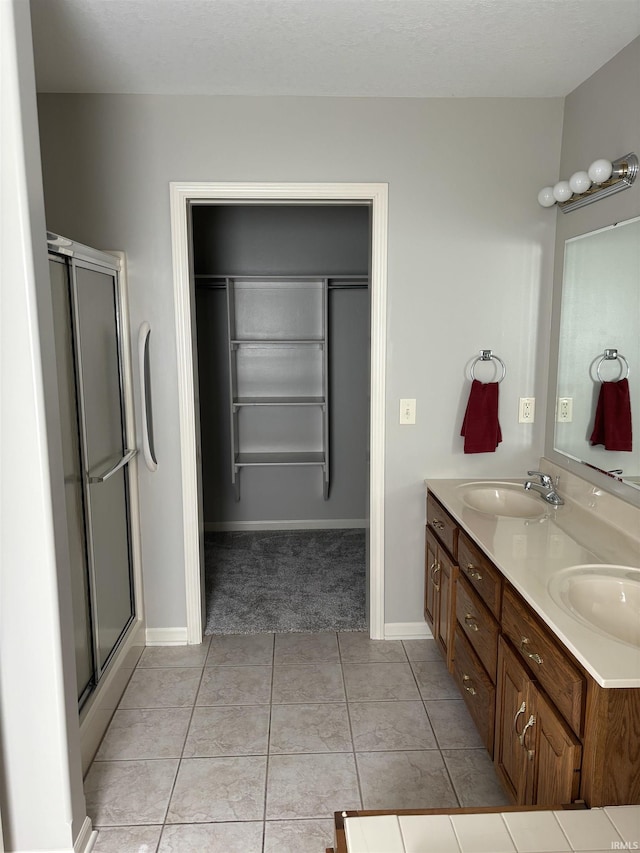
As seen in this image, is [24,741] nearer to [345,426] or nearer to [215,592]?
[215,592]

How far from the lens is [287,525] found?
4.95 metres

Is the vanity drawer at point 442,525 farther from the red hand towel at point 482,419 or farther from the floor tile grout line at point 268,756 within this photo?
the floor tile grout line at point 268,756

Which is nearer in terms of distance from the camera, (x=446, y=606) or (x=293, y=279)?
(x=446, y=606)

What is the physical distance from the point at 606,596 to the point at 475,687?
0.68m

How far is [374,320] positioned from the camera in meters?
2.98

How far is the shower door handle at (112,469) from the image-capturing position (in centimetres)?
245

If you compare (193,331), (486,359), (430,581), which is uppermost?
(193,331)

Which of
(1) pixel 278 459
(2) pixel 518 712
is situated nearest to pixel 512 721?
(2) pixel 518 712

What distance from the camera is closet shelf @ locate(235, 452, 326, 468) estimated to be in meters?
4.57

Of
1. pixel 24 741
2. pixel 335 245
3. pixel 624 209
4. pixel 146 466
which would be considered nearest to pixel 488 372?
pixel 624 209

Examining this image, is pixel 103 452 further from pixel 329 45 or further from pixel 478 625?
pixel 329 45

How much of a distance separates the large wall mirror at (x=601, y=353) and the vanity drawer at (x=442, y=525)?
613mm

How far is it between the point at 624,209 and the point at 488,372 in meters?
0.96

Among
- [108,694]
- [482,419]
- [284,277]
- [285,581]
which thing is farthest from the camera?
[284,277]
